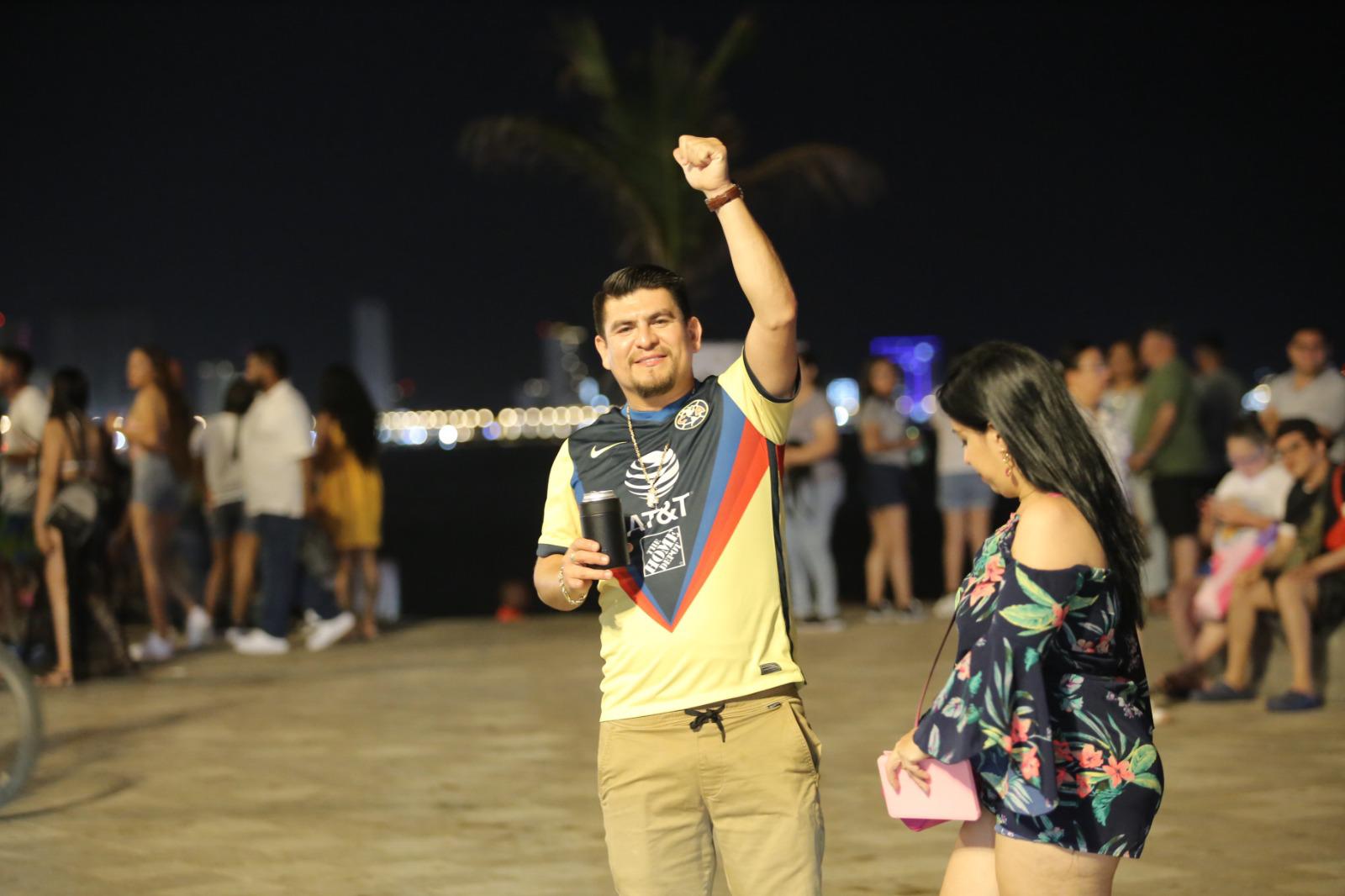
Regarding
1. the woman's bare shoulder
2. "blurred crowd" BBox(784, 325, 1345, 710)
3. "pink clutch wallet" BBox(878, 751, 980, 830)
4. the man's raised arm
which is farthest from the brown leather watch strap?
"blurred crowd" BBox(784, 325, 1345, 710)

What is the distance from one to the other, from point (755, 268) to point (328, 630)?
8800 mm

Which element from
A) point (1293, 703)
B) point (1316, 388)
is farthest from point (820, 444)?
point (1293, 703)

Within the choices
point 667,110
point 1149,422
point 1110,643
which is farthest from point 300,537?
point 1110,643

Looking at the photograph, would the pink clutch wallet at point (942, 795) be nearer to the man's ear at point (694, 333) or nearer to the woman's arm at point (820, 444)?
the man's ear at point (694, 333)

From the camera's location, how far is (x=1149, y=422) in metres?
9.69

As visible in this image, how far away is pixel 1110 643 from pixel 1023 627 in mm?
201

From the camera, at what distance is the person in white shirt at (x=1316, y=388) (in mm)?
9406

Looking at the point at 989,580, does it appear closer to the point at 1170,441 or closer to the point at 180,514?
the point at 1170,441

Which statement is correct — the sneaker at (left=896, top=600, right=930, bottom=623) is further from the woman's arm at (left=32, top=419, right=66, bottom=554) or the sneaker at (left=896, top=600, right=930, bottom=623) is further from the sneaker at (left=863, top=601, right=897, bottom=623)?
the woman's arm at (left=32, top=419, right=66, bottom=554)

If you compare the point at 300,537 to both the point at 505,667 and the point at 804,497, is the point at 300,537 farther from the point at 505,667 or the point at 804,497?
the point at 804,497

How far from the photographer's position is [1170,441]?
376 inches

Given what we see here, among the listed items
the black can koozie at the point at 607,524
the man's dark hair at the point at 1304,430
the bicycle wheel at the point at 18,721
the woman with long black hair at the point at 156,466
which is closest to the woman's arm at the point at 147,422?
the woman with long black hair at the point at 156,466

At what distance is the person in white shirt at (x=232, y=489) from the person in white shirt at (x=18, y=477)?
1.43 meters

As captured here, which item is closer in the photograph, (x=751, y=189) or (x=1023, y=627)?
(x=1023, y=627)
